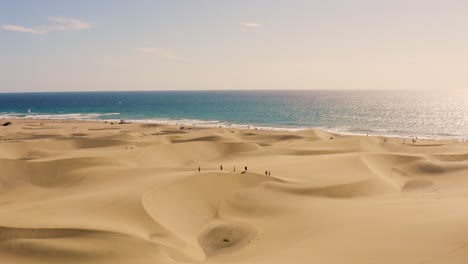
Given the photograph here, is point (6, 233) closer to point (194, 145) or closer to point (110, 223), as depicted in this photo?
point (110, 223)

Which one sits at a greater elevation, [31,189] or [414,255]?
[414,255]

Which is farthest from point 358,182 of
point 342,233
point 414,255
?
point 414,255

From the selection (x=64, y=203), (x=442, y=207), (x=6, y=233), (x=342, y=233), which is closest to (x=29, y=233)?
(x=6, y=233)

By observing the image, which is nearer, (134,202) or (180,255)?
(180,255)

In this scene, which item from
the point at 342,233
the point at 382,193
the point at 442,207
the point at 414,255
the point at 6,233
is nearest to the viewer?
the point at 414,255

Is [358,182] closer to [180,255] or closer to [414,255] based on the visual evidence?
[414,255]

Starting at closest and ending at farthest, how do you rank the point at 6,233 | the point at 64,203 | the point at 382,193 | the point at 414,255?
the point at 414,255 < the point at 6,233 < the point at 64,203 < the point at 382,193
